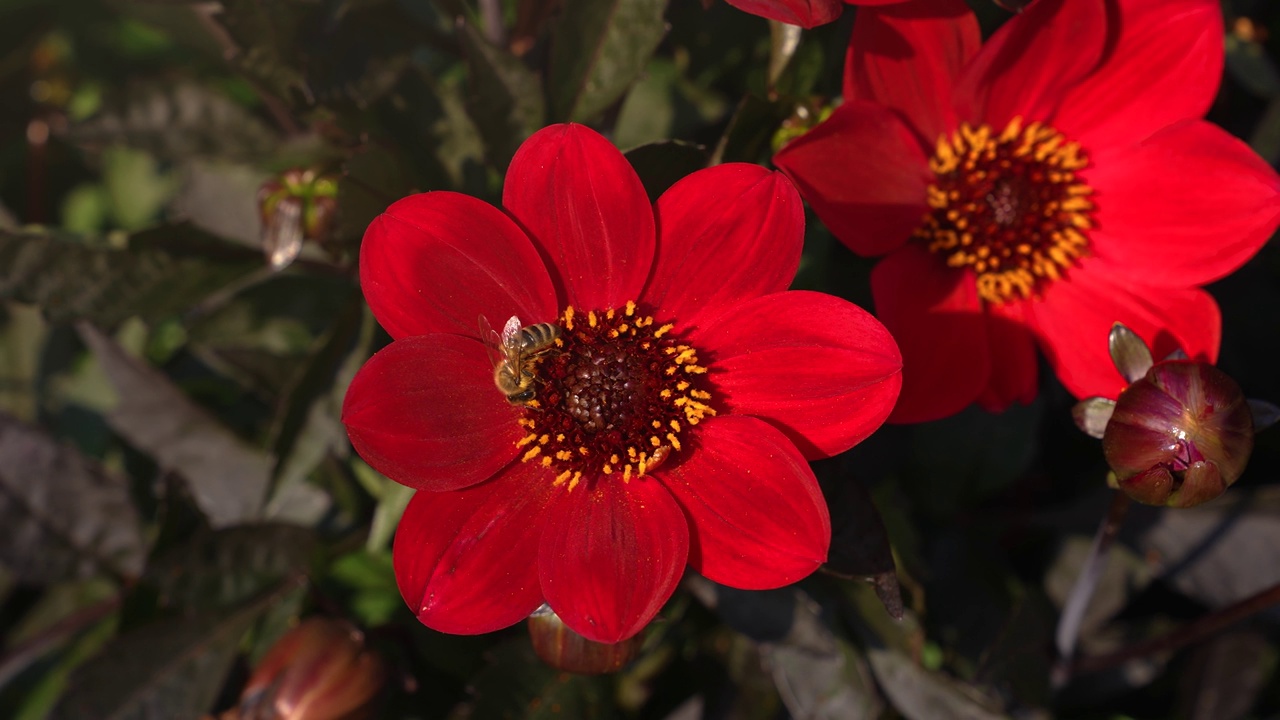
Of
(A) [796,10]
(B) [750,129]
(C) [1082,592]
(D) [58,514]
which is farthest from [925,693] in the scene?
(D) [58,514]

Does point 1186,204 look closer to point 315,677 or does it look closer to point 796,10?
point 796,10

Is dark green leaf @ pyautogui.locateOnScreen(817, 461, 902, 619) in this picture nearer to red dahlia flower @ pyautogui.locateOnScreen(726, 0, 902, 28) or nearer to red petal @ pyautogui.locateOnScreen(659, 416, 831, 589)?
red petal @ pyautogui.locateOnScreen(659, 416, 831, 589)

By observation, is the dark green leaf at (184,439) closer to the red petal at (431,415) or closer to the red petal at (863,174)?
the red petal at (431,415)

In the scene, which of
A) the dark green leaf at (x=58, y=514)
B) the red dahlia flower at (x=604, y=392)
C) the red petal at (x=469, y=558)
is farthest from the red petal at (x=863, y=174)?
the dark green leaf at (x=58, y=514)

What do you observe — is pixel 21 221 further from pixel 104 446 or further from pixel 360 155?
pixel 360 155

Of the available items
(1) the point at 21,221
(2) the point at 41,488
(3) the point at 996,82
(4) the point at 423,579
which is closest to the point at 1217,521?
(3) the point at 996,82

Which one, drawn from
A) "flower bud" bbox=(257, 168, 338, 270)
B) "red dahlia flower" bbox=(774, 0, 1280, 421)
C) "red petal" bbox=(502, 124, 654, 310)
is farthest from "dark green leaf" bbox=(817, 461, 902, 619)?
"flower bud" bbox=(257, 168, 338, 270)
